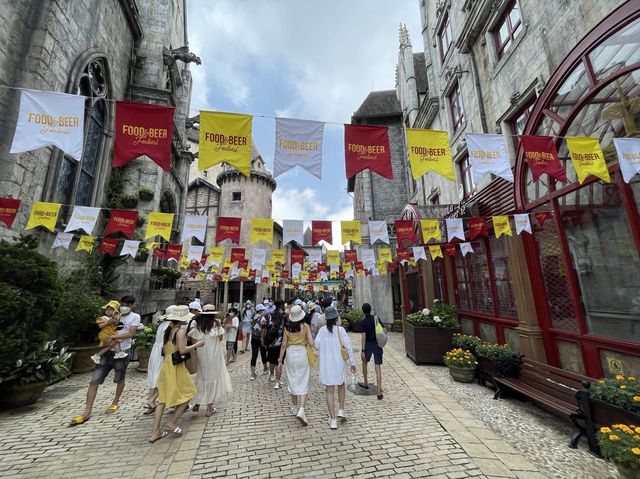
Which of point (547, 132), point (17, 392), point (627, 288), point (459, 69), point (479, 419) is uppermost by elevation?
point (459, 69)

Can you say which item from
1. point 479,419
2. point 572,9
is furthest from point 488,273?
point 572,9

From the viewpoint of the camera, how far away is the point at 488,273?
867 cm

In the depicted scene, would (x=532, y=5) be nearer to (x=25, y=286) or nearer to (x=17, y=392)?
(x=25, y=286)

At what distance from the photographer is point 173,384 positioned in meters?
4.32

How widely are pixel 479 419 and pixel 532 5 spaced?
9.84m

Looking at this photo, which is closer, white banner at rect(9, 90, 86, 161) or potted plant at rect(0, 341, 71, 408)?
white banner at rect(9, 90, 86, 161)

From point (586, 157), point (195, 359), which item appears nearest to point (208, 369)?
point (195, 359)

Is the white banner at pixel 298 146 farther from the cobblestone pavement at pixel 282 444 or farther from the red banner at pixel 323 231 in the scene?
the cobblestone pavement at pixel 282 444

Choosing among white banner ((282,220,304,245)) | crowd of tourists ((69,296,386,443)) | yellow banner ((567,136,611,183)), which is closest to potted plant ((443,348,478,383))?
crowd of tourists ((69,296,386,443))

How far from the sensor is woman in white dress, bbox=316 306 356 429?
4.73 m

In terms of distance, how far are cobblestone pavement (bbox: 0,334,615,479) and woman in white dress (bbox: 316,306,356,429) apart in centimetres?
33

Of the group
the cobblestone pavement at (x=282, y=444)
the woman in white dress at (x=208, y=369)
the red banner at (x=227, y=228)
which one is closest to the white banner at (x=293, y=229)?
the red banner at (x=227, y=228)

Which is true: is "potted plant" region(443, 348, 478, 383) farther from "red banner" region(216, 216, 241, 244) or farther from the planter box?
"red banner" region(216, 216, 241, 244)

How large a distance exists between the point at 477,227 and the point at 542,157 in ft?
9.36
